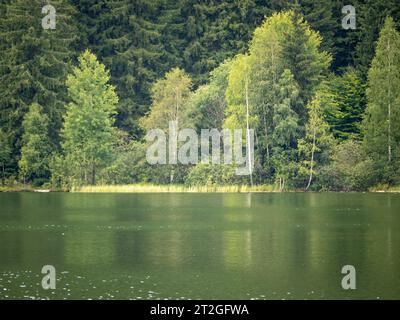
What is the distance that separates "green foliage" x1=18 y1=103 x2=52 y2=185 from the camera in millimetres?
60781

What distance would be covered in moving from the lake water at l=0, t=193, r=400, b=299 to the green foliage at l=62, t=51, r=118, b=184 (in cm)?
1741

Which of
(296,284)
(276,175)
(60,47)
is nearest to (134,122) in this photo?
(60,47)

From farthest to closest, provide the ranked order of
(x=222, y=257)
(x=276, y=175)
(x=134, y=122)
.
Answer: (x=134, y=122), (x=276, y=175), (x=222, y=257)

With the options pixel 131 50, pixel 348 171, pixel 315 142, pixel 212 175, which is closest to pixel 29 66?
pixel 131 50

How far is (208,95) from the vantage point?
202 ft

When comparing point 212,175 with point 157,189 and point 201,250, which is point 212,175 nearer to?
point 157,189

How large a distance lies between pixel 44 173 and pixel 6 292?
1640 inches

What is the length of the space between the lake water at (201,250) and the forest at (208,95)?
12.9 meters

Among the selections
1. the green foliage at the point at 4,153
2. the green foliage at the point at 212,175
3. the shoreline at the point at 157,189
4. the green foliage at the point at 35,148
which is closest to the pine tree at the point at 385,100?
the shoreline at the point at 157,189

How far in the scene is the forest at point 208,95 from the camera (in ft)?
187

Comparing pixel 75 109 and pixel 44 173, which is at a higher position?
pixel 75 109

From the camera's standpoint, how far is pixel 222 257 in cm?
2525
